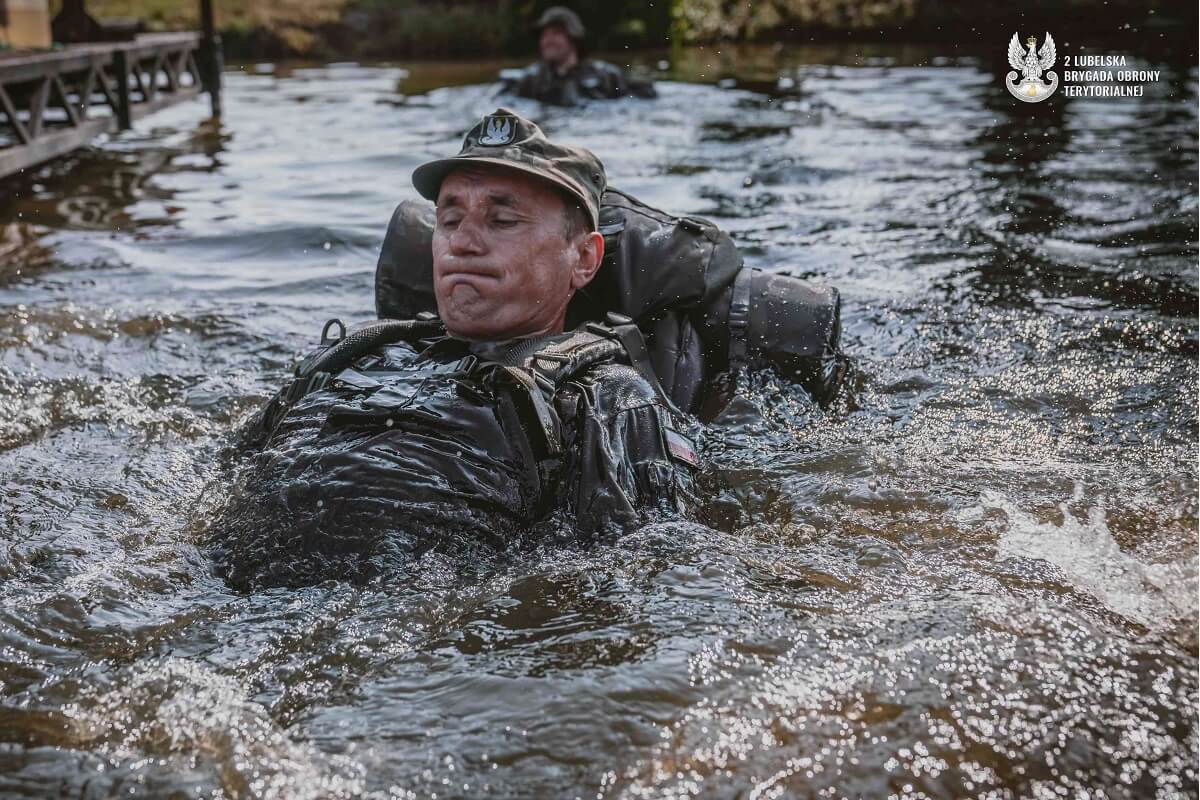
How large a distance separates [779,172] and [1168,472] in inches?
269

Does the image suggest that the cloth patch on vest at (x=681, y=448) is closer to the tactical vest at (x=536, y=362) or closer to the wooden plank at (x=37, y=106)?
the tactical vest at (x=536, y=362)

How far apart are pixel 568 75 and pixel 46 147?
23.3 feet

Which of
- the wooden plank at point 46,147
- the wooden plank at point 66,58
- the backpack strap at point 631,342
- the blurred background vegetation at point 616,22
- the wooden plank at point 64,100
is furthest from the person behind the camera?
the blurred background vegetation at point 616,22

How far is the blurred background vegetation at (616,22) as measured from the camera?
84.2 ft

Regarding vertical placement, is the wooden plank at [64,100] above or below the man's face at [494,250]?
above

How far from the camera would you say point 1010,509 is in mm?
3824

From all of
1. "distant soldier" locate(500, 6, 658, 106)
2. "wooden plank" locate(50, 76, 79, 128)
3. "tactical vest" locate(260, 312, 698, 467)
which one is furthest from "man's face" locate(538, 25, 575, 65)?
"tactical vest" locate(260, 312, 698, 467)

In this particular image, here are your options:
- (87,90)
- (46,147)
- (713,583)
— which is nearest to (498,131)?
(713,583)

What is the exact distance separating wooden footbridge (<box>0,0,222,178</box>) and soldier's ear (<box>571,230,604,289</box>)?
6932 millimetres

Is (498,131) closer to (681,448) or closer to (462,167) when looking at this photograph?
(462,167)

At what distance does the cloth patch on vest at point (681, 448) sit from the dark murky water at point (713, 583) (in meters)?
0.25

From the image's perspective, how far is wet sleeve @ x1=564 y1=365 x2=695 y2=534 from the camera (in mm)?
3410


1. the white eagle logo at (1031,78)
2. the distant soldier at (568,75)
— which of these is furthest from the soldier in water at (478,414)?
the white eagle logo at (1031,78)

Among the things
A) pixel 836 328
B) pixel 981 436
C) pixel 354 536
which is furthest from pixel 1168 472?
pixel 354 536
